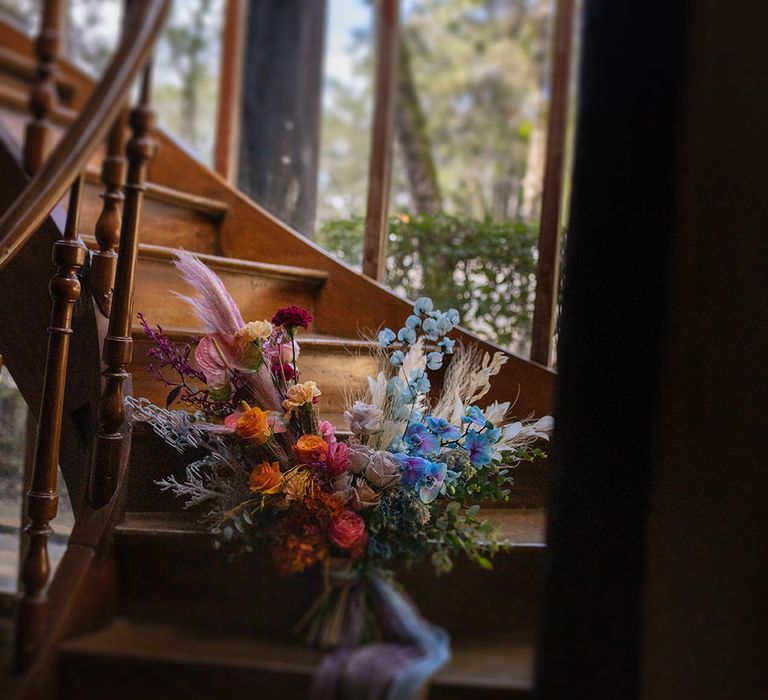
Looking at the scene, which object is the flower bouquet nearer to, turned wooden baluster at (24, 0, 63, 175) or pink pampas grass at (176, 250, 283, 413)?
pink pampas grass at (176, 250, 283, 413)

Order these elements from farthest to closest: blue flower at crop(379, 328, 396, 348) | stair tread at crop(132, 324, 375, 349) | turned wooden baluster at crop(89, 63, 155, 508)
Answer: stair tread at crop(132, 324, 375, 349)
blue flower at crop(379, 328, 396, 348)
turned wooden baluster at crop(89, 63, 155, 508)

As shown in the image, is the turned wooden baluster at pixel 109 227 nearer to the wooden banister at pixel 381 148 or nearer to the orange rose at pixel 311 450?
the orange rose at pixel 311 450

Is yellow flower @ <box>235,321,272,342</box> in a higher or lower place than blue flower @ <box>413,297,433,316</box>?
lower

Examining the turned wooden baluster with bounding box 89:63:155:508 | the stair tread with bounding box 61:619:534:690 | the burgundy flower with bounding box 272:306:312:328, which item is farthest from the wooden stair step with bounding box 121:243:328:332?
the stair tread with bounding box 61:619:534:690

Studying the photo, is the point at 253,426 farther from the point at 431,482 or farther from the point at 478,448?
the point at 478,448

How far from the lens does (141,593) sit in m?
1.43

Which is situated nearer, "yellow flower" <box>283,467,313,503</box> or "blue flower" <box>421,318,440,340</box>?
"yellow flower" <box>283,467,313,503</box>

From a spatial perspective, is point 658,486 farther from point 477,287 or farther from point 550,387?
point 477,287

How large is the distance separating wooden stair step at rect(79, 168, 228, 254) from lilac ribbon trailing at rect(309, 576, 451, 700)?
5.06ft

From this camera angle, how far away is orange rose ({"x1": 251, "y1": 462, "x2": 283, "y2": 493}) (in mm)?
1448

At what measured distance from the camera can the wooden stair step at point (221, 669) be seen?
Result: 122 centimetres

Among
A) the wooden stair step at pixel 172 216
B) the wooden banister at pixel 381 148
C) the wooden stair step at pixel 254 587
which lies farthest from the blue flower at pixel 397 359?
the wooden stair step at pixel 172 216

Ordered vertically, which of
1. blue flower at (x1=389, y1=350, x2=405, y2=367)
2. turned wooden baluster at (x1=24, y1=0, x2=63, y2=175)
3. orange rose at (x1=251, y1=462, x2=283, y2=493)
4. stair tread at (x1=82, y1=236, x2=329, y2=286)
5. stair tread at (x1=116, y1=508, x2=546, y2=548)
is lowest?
stair tread at (x1=116, y1=508, x2=546, y2=548)

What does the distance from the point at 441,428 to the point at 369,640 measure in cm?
47
